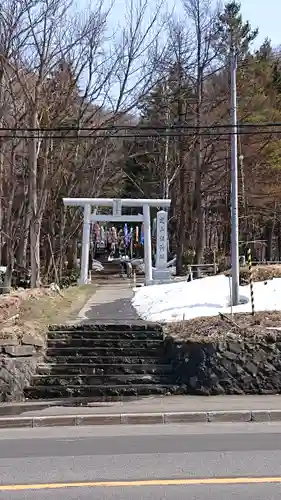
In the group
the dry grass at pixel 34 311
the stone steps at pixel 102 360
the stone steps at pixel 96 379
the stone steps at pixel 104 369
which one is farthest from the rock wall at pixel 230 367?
the dry grass at pixel 34 311

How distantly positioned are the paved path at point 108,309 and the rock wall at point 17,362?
2593 mm

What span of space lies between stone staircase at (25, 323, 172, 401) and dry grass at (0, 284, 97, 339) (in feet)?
2.11

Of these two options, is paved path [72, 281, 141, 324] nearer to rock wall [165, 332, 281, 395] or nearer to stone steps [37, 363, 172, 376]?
stone steps [37, 363, 172, 376]

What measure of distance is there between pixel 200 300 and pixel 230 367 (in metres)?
6.37

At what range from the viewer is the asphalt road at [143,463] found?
6.45 meters

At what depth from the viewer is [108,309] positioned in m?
21.9

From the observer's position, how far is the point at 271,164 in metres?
49.6

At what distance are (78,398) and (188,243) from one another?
41.0 m

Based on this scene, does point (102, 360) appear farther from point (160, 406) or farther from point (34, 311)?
point (34, 311)

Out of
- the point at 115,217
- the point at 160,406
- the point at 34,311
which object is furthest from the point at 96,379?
the point at 115,217

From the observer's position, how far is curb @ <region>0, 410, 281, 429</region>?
11516 mm

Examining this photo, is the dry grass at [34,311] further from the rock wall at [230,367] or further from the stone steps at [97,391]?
the rock wall at [230,367]

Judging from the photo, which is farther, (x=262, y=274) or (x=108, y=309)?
(x=262, y=274)

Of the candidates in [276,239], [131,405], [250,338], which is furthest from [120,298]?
[276,239]
